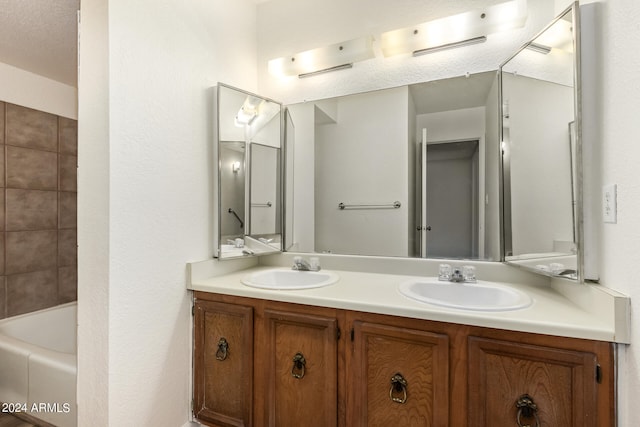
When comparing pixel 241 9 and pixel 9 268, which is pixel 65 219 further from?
pixel 241 9

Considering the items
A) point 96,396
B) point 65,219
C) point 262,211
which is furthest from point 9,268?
point 262,211

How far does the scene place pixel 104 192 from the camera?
124 centimetres

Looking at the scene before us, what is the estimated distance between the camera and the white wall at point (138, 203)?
1.25 meters

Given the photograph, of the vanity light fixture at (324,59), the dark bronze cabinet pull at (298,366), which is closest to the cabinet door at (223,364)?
the dark bronze cabinet pull at (298,366)

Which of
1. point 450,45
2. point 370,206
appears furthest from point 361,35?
point 370,206

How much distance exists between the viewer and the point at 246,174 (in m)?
1.88

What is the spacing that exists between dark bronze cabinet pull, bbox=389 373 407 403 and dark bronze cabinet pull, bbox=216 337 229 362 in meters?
0.81

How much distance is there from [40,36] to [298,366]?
270 cm

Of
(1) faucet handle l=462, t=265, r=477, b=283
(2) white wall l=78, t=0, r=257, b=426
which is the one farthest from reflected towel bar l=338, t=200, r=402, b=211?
(2) white wall l=78, t=0, r=257, b=426

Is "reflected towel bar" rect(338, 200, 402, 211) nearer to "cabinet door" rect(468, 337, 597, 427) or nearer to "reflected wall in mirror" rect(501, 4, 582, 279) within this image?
"reflected wall in mirror" rect(501, 4, 582, 279)

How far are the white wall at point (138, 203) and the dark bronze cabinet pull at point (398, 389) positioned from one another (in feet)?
3.52

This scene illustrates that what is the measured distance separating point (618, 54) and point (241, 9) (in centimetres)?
205

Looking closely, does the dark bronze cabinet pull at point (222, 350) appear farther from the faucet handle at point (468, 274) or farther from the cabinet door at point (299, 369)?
the faucet handle at point (468, 274)

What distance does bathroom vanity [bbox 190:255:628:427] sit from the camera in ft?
3.05
